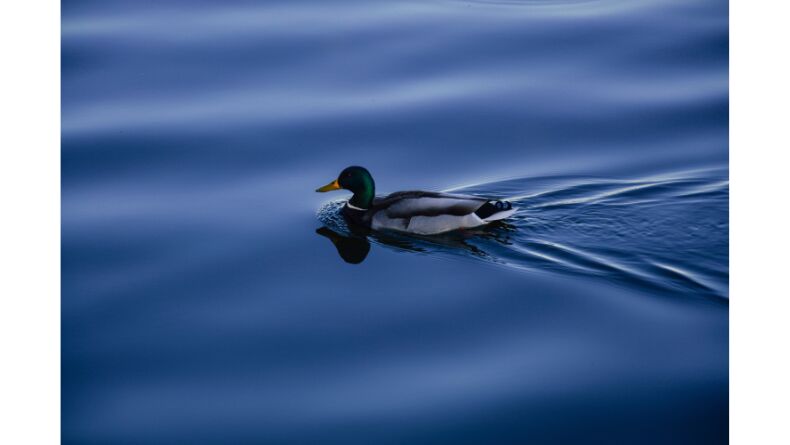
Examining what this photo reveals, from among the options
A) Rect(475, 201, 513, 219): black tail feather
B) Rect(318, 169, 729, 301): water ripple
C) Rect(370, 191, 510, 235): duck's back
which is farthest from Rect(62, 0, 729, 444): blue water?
Rect(475, 201, 513, 219): black tail feather

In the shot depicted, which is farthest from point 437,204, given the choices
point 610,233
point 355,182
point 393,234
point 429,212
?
point 610,233

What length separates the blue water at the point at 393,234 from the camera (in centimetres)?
609

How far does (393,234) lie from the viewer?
8922mm

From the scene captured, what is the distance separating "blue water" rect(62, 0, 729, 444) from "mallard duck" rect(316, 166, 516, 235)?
155mm

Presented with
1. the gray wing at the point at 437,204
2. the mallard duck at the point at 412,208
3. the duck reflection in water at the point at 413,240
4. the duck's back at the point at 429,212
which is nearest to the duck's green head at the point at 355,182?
the mallard duck at the point at 412,208

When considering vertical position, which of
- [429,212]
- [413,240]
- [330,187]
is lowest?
[413,240]

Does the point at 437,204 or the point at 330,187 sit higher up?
the point at 330,187

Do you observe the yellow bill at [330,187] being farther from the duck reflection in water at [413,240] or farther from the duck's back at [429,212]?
the duck's back at [429,212]

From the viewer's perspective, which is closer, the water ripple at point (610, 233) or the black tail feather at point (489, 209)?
the water ripple at point (610, 233)

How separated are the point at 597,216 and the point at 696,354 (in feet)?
7.42

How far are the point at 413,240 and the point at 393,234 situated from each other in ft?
0.85

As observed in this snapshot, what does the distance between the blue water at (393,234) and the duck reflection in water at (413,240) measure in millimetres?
36

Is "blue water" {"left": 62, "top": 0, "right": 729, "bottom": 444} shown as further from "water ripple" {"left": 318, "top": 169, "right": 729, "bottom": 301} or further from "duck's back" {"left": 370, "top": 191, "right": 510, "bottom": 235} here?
"duck's back" {"left": 370, "top": 191, "right": 510, "bottom": 235}

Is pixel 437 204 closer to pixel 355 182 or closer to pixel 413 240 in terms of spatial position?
pixel 413 240
